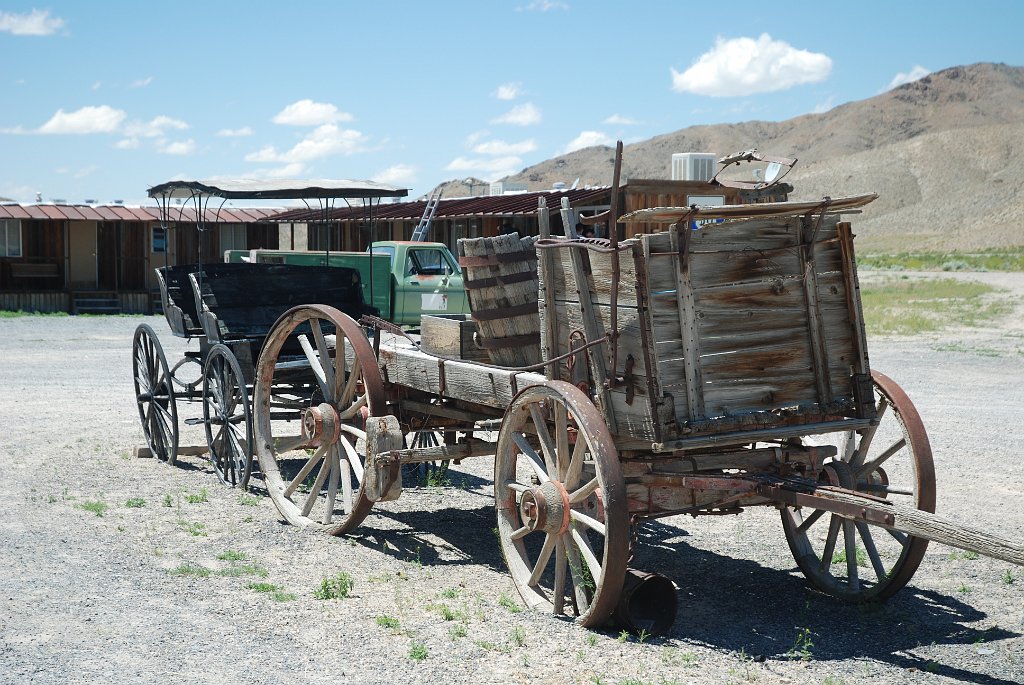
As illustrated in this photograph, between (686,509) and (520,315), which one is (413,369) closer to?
(520,315)

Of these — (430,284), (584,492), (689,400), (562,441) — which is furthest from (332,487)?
(430,284)

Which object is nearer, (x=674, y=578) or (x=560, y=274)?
(x=560, y=274)

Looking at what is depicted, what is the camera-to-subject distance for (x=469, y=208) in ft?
92.7

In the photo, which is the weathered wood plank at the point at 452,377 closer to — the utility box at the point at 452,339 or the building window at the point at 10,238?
the utility box at the point at 452,339

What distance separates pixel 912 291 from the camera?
36.7m

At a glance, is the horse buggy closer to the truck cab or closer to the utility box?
the utility box

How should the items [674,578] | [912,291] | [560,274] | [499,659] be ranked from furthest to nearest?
1. [912,291]
2. [674,578]
3. [560,274]
4. [499,659]

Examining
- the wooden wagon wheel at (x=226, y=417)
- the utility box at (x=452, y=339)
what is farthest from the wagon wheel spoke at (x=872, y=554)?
the wooden wagon wheel at (x=226, y=417)

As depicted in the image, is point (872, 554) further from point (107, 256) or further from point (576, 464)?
point (107, 256)

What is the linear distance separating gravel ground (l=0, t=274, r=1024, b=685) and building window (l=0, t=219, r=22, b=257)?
72.1 feet

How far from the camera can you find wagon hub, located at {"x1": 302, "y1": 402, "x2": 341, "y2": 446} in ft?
23.0

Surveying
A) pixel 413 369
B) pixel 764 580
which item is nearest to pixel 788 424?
pixel 764 580

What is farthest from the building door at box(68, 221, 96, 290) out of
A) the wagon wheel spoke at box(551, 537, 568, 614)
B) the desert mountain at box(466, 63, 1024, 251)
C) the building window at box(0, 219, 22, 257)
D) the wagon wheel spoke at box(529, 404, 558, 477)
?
the desert mountain at box(466, 63, 1024, 251)

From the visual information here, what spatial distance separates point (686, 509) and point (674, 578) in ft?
4.06
